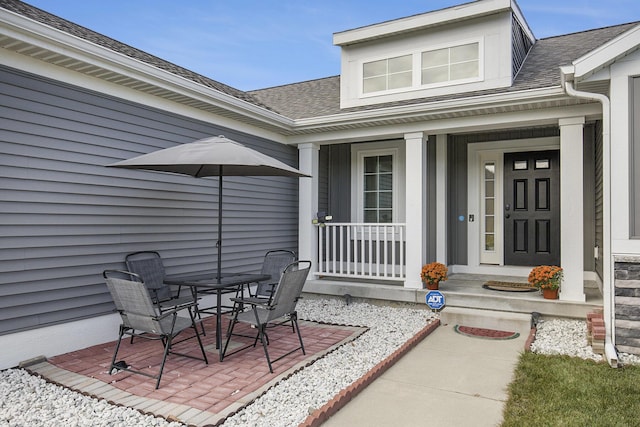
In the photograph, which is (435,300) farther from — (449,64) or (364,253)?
(449,64)

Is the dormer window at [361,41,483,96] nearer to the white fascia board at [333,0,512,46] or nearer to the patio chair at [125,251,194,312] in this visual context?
the white fascia board at [333,0,512,46]

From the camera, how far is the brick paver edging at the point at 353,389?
2.57 meters

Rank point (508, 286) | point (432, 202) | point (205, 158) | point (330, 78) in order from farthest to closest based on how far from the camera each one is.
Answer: point (330, 78)
point (432, 202)
point (508, 286)
point (205, 158)

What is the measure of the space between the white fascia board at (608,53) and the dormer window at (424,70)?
2.16 m

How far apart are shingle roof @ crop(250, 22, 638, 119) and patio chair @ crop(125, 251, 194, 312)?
10.8 feet

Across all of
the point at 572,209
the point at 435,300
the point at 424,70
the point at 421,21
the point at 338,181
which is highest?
the point at 421,21

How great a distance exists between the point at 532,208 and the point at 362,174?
2.75m

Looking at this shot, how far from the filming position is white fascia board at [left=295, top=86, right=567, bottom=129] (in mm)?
4910

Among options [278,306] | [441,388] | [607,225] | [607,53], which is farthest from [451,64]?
[441,388]

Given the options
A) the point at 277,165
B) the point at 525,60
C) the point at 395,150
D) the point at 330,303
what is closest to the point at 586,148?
the point at 525,60

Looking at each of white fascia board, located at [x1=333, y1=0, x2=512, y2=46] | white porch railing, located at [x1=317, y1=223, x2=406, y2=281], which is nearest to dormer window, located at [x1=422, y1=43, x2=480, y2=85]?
white fascia board, located at [x1=333, y1=0, x2=512, y2=46]

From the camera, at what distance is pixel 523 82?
227 inches

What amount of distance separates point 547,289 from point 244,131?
170 inches

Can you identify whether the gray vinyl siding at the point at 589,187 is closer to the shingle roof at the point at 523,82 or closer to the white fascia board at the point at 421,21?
the shingle roof at the point at 523,82
